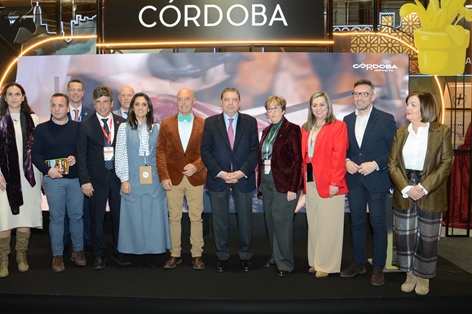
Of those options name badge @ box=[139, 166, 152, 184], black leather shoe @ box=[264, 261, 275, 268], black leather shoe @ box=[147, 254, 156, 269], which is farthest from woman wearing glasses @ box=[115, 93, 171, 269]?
black leather shoe @ box=[264, 261, 275, 268]

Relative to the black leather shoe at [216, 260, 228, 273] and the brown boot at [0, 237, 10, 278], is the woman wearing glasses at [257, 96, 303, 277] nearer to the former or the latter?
the black leather shoe at [216, 260, 228, 273]

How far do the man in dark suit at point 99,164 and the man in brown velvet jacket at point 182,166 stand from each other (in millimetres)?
453

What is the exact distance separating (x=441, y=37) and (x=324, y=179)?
2.77 m

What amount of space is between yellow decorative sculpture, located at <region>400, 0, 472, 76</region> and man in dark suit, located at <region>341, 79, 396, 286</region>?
2.13 metres

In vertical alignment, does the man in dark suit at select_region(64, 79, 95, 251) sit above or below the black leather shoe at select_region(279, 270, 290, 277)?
above

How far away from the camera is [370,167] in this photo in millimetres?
3703

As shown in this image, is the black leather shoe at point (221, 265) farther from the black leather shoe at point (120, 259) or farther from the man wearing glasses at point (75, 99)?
the man wearing glasses at point (75, 99)

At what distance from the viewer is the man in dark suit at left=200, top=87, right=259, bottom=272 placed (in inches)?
159

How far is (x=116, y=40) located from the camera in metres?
5.68

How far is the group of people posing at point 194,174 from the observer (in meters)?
3.81

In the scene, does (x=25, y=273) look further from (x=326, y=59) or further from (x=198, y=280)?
(x=326, y=59)

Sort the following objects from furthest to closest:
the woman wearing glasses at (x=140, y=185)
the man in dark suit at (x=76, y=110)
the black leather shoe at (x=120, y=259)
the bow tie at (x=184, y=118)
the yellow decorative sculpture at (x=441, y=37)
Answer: the yellow decorative sculpture at (x=441, y=37) < the man in dark suit at (x=76, y=110) < the black leather shoe at (x=120, y=259) < the bow tie at (x=184, y=118) < the woman wearing glasses at (x=140, y=185)

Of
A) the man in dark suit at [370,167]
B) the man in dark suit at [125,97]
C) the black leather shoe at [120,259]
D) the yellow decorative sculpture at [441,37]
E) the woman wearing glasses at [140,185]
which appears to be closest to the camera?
the man in dark suit at [370,167]

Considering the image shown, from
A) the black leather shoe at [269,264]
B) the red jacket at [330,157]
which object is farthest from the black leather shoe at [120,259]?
the red jacket at [330,157]
